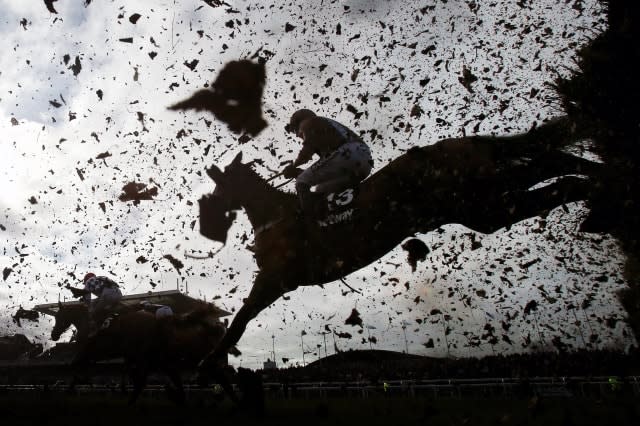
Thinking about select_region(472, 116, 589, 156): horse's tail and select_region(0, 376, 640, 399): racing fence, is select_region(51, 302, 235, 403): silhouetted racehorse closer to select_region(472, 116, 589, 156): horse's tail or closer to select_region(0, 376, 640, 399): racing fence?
select_region(0, 376, 640, 399): racing fence

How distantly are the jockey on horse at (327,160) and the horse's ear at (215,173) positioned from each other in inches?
41.2

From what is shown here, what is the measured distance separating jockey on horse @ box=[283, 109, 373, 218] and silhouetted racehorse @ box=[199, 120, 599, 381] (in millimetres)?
207

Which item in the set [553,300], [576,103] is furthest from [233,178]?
[576,103]

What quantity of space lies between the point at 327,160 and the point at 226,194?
1.75m

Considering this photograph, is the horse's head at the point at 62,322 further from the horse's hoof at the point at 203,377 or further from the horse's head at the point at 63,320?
the horse's hoof at the point at 203,377

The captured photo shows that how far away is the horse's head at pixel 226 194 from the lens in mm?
6559

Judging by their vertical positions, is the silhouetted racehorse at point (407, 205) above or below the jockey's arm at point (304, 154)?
below

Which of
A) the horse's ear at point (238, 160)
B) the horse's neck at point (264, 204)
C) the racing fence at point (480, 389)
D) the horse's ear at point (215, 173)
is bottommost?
the racing fence at point (480, 389)

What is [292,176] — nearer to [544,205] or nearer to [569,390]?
[544,205]

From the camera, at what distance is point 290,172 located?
637cm

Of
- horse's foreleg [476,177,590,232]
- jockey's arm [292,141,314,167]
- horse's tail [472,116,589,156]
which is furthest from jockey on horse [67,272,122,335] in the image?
horse's tail [472,116,589,156]

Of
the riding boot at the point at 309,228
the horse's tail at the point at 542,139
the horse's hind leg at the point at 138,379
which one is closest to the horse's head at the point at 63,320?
the horse's hind leg at the point at 138,379

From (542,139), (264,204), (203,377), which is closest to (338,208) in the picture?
(264,204)

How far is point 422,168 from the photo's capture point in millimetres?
5496
